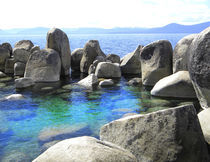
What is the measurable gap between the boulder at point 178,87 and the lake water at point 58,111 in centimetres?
53

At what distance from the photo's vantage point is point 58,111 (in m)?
9.63

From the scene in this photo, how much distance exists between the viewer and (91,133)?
7.36 meters

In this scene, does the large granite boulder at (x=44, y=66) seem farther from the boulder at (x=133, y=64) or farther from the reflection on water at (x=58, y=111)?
the boulder at (x=133, y=64)

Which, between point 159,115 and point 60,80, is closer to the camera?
point 159,115

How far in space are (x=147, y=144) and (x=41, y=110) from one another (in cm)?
580

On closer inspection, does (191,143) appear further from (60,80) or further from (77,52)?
(77,52)

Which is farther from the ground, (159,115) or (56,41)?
(56,41)

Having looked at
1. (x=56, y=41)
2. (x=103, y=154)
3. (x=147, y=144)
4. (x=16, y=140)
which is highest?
(x=56, y=41)

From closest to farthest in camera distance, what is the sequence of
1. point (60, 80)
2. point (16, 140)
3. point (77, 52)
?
point (16, 140) → point (60, 80) → point (77, 52)

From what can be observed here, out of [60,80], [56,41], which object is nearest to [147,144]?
[60,80]

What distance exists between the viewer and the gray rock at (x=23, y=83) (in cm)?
1345

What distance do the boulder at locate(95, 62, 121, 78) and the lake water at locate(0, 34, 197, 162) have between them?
68.2 inches

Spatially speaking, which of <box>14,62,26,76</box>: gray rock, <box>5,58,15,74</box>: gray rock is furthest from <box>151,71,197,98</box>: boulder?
<box>5,58,15,74</box>: gray rock

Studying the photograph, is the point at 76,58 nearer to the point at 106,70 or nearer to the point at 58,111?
the point at 106,70
